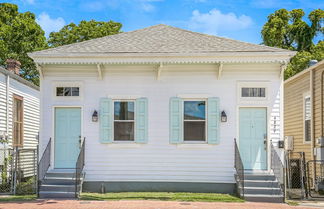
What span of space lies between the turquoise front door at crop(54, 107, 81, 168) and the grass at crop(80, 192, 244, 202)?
1348mm

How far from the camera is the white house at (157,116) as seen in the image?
13.3m

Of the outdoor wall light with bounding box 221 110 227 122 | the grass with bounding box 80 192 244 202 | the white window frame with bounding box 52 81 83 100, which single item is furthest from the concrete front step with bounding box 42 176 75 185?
the outdoor wall light with bounding box 221 110 227 122

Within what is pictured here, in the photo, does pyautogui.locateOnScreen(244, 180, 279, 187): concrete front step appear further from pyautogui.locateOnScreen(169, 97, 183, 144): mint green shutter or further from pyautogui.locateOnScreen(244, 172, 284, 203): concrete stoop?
pyautogui.locateOnScreen(169, 97, 183, 144): mint green shutter

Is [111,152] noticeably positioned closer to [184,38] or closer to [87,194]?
[87,194]

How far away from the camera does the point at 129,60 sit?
13.1m

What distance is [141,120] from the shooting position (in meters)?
13.4

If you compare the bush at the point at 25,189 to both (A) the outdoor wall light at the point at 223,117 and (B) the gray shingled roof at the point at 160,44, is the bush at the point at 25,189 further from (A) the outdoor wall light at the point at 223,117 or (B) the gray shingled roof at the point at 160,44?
(A) the outdoor wall light at the point at 223,117

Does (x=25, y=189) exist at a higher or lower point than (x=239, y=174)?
lower

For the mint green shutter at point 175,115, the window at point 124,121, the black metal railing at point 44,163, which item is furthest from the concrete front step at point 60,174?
the mint green shutter at point 175,115

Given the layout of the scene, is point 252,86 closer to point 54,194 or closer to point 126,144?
point 126,144

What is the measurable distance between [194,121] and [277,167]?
9.02ft

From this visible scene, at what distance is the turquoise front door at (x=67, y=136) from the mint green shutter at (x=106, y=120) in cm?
70

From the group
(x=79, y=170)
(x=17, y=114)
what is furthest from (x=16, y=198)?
(x=17, y=114)

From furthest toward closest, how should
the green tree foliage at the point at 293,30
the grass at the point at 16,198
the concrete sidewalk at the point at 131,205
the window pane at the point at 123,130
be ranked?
1. the green tree foliage at the point at 293,30
2. the window pane at the point at 123,130
3. the grass at the point at 16,198
4. the concrete sidewalk at the point at 131,205
